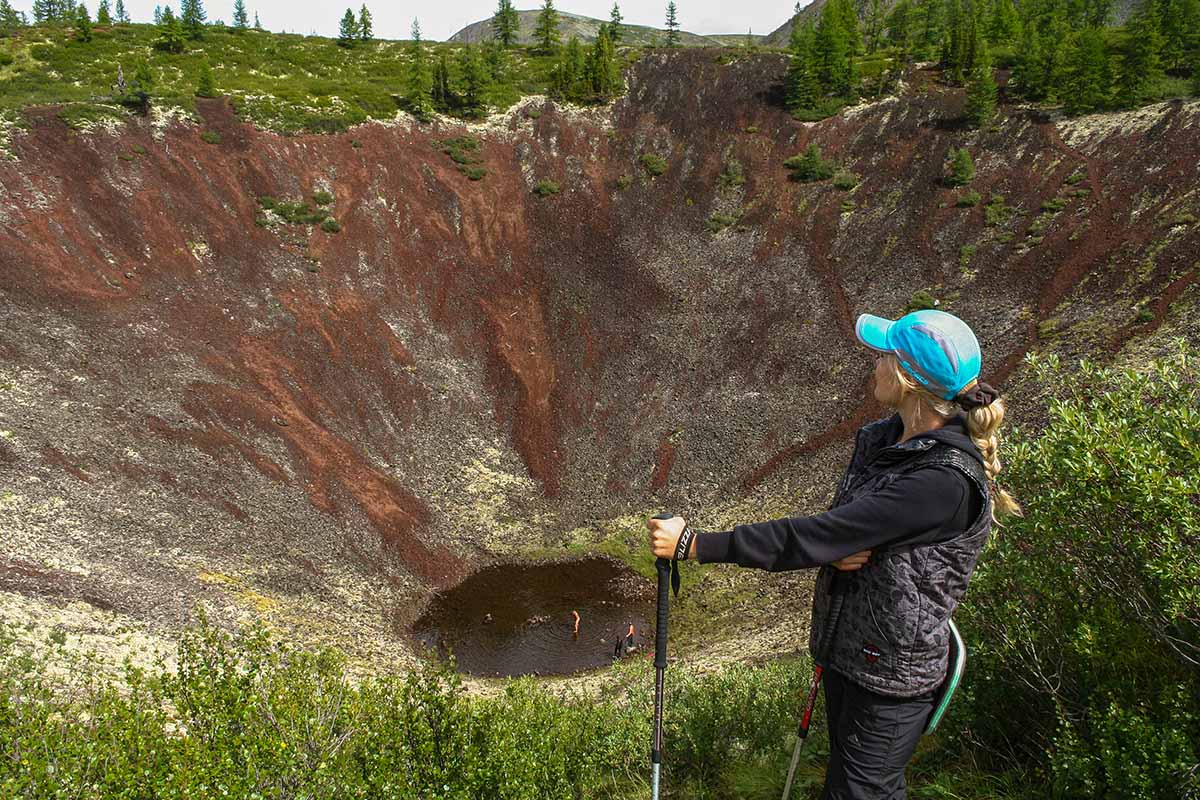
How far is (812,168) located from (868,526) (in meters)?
49.1

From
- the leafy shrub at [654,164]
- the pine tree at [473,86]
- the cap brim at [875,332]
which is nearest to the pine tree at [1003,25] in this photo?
the leafy shrub at [654,164]

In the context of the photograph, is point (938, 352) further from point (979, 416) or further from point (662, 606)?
point (662, 606)

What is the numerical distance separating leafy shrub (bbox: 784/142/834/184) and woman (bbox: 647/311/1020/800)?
157 ft

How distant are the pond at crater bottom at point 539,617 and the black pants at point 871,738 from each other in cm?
2006

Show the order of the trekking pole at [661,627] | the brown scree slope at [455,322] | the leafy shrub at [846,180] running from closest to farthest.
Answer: the trekking pole at [661,627] < the brown scree slope at [455,322] < the leafy shrub at [846,180]

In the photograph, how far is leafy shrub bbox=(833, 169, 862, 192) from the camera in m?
46.2

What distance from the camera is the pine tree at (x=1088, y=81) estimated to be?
43.8 meters

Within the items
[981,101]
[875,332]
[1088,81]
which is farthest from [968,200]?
[875,332]

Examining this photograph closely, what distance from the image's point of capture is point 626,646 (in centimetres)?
2386

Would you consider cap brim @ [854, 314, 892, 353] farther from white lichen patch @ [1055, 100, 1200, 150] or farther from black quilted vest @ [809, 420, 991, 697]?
white lichen patch @ [1055, 100, 1200, 150]

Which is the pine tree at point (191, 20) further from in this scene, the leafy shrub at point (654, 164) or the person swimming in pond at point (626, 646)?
the person swimming in pond at point (626, 646)

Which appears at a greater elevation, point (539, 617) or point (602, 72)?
point (602, 72)

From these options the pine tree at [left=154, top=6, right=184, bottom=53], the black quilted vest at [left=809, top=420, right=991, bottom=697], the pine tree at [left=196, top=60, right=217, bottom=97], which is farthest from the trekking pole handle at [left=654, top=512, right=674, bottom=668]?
the pine tree at [left=154, top=6, right=184, bottom=53]

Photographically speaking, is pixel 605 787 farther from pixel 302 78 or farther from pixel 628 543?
pixel 302 78
